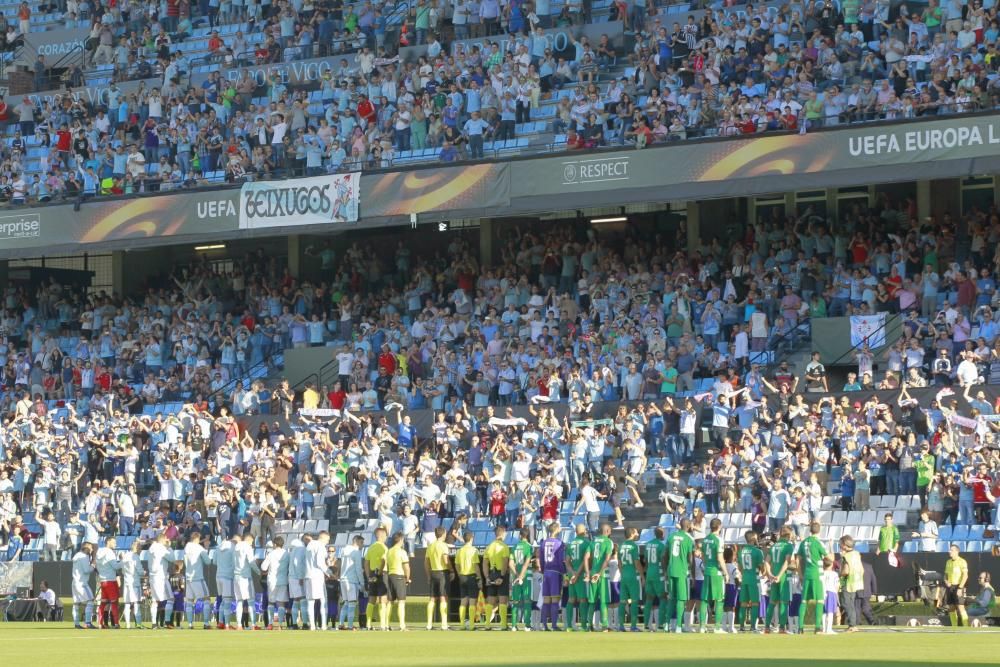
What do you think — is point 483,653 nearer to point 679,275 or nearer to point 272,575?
point 272,575

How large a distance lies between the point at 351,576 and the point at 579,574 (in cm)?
347

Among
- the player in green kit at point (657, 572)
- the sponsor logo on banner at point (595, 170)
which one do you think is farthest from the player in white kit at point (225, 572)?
the sponsor logo on banner at point (595, 170)

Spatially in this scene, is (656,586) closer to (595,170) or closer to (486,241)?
(595,170)

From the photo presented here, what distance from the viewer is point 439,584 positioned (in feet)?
81.4

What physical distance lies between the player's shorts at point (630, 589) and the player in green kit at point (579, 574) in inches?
17.6

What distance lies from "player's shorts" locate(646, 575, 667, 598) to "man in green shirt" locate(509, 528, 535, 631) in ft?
6.05

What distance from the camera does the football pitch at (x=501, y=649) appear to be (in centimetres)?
1733

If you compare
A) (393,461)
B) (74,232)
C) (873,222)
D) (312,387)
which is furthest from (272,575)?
(74,232)

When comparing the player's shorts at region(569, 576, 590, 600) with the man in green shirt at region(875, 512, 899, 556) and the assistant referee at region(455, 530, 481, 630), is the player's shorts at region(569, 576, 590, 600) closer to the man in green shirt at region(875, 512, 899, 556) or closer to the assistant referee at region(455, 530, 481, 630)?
the assistant referee at region(455, 530, 481, 630)

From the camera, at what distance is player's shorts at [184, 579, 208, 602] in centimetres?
2634

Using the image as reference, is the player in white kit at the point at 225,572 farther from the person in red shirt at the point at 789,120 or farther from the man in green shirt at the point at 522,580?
the person in red shirt at the point at 789,120

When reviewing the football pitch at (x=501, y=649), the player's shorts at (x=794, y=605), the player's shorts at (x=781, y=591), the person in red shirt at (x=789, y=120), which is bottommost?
the football pitch at (x=501, y=649)

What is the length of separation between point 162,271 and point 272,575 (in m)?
20.4

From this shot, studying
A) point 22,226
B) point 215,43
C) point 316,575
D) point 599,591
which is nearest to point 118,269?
point 22,226
